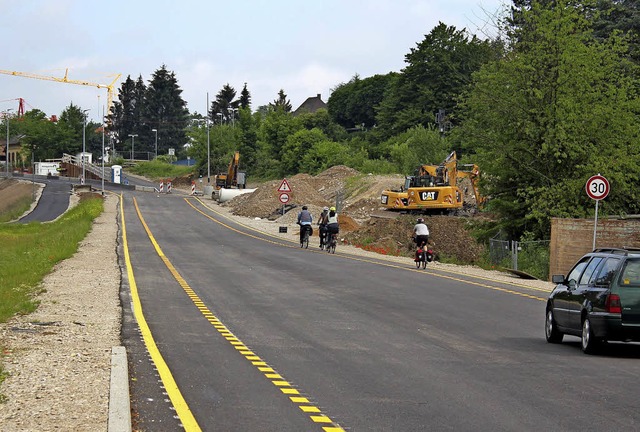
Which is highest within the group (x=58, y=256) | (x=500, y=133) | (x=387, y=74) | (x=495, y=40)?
(x=387, y=74)

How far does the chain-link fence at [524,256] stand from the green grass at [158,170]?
10790 cm

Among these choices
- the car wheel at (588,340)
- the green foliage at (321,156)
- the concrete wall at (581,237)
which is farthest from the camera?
the green foliage at (321,156)

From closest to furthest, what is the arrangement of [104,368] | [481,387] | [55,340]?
[481,387] < [104,368] < [55,340]

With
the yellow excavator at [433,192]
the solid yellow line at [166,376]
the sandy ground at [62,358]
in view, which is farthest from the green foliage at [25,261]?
the yellow excavator at [433,192]

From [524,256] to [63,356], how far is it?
84.1 feet

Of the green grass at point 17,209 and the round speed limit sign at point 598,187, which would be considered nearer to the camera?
the round speed limit sign at point 598,187

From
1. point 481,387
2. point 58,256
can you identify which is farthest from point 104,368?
point 58,256

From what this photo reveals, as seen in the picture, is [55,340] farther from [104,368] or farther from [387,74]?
[387,74]

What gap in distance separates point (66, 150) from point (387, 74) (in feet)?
213

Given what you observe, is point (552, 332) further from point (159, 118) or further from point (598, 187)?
point (159, 118)

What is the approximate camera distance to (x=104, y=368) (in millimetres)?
11203

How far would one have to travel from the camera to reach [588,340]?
13.7m

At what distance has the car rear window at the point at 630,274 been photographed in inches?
530

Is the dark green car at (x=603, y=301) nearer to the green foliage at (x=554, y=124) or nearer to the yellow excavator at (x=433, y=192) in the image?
the green foliage at (x=554, y=124)
